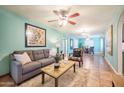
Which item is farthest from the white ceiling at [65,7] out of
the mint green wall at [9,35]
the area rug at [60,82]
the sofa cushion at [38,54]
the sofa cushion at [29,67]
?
the area rug at [60,82]

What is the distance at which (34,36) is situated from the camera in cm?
470

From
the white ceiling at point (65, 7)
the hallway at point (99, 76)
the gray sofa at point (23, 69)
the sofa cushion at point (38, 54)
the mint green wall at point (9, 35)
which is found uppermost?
the white ceiling at point (65, 7)

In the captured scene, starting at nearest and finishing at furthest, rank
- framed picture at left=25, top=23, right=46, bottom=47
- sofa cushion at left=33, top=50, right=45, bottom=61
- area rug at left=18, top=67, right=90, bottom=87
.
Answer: area rug at left=18, top=67, right=90, bottom=87, sofa cushion at left=33, top=50, right=45, bottom=61, framed picture at left=25, top=23, right=46, bottom=47

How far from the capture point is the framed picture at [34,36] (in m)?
4.29

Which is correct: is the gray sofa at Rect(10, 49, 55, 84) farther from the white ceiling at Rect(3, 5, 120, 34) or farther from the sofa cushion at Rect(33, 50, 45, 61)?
the white ceiling at Rect(3, 5, 120, 34)

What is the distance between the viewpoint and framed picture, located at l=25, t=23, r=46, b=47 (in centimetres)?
429

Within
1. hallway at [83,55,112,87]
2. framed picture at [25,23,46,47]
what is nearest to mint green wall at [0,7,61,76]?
framed picture at [25,23,46,47]

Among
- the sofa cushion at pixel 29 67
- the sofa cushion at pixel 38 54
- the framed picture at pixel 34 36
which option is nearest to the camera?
the sofa cushion at pixel 29 67

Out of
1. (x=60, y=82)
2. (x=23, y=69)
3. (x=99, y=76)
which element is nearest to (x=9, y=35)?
(x=23, y=69)

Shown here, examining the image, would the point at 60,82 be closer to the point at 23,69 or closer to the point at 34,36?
the point at 23,69

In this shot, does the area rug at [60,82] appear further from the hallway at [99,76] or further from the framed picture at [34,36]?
the framed picture at [34,36]
